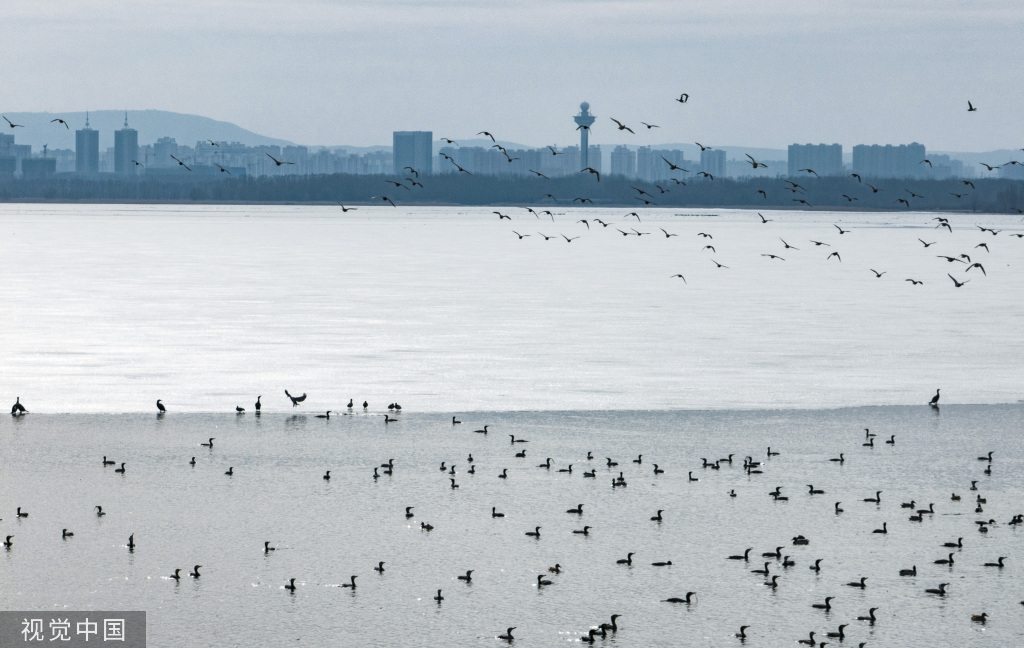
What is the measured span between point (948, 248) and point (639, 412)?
104723 millimetres

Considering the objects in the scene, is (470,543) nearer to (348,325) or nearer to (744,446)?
(744,446)

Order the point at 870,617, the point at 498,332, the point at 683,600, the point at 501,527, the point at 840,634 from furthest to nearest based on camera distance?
the point at 498,332, the point at 501,527, the point at 683,600, the point at 870,617, the point at 840,634

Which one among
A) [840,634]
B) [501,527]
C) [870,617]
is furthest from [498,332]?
[840,634]

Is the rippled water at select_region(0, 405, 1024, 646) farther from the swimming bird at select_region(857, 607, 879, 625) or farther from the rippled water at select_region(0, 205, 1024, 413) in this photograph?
the rippled water at select_region(0, 205, 1024, 413)

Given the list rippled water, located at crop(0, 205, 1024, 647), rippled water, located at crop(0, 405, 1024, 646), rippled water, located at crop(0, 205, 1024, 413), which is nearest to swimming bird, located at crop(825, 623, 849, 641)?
rippled water, located at crop(0, 405, 1024, 646)

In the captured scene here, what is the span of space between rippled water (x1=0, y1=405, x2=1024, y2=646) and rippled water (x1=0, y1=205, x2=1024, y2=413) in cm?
359

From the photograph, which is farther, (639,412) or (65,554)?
(639,412)

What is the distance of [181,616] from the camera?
18.4 meters

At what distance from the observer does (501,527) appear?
23016mm

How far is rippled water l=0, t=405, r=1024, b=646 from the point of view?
1853cm

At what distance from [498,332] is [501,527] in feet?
94.3

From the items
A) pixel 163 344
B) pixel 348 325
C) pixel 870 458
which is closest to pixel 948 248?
pixel 348 325

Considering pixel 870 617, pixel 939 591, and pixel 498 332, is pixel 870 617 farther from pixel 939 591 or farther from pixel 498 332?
pixel 498 332

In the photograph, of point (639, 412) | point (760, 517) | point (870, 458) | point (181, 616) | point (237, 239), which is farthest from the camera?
point (237, 239)
